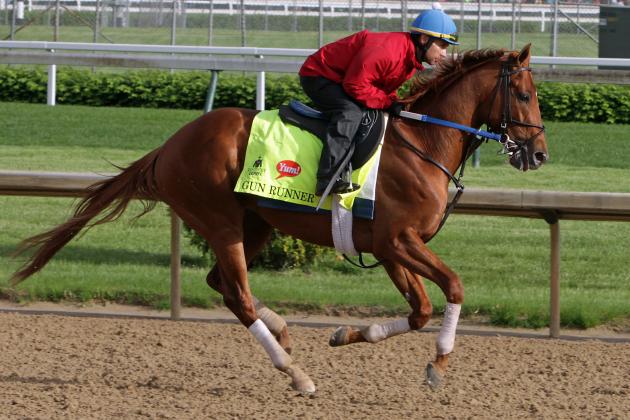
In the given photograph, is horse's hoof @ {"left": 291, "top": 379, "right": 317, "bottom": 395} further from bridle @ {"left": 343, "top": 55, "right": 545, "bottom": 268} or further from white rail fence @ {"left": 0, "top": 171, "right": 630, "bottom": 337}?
white rail fence @ {"left": 0, "top": 171, "right": 630, "bottom": 337}

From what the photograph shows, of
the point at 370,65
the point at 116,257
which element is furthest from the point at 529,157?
the point at 116,257

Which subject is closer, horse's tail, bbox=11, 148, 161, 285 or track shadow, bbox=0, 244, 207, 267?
horse's tail, bbox=11, 148, 161, 285

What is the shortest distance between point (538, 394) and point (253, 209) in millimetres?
1735

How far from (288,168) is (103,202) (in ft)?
3.94

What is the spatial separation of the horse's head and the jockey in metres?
0.35

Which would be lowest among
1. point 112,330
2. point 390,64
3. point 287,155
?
point 112,330

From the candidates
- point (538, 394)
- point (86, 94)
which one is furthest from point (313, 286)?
point (86, 94)

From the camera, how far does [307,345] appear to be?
6.41 metres

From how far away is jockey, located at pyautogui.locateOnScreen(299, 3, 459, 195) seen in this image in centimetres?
528

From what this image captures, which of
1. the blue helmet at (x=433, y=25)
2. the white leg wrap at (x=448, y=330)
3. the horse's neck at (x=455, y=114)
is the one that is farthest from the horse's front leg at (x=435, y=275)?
the blue helmet at (x=433, y=25)

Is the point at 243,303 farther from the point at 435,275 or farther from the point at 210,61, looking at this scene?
the point at 210,61

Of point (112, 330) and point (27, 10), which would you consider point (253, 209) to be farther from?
point (27, 10)

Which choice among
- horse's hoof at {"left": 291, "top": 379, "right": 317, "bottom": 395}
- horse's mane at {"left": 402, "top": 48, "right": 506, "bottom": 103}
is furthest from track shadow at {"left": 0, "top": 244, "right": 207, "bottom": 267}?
horse's mane at {"left": 402, "top": 48, "right": 506, "bottom": 103}

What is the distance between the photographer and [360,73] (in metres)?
5.33
